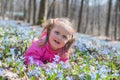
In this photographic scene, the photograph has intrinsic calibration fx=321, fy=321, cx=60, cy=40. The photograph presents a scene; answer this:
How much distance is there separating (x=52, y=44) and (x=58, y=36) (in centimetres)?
19

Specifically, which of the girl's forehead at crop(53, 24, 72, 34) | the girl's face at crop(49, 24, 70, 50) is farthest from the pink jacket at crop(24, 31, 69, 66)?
the girl's forehead at crop(53, 24, 72, 34)

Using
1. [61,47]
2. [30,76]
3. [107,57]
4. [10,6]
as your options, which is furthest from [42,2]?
[10,6]

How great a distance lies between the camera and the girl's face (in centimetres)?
473

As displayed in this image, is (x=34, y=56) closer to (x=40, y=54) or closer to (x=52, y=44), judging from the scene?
(x=40, y=54)

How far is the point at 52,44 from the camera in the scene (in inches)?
190

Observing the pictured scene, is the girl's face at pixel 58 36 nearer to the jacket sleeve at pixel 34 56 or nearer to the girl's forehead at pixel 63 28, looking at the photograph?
the girl's forehead at pixel 63 28

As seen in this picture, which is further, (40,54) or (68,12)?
(68,12)

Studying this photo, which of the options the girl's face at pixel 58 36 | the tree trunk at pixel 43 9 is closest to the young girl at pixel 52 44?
the girl's face at pixel 58 36

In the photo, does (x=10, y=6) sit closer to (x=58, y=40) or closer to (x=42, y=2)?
(x=42, y=2)

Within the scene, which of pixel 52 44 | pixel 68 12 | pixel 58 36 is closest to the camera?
pixel 58 36

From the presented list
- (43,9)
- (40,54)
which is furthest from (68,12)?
(40,54)

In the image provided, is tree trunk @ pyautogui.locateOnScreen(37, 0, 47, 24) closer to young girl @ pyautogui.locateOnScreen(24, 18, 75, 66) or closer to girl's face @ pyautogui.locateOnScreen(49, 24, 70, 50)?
young girl @ pyautogui.locateOnScreen(24, 18, 75, 66)

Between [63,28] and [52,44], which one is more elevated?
[63,28]

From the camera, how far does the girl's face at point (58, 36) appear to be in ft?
15.5
